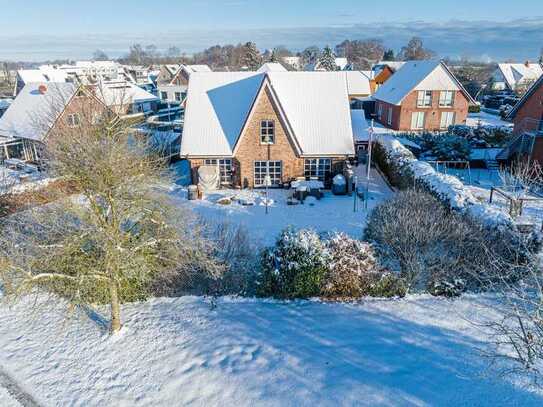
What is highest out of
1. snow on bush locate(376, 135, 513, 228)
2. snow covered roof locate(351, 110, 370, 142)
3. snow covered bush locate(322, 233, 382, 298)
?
snow covered roof locate(351, 110, 370, 142)

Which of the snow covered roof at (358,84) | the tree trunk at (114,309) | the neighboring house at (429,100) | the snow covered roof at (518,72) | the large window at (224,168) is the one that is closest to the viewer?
the tree trunk at (114,309)

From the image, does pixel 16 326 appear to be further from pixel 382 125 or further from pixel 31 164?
pixel 382 125

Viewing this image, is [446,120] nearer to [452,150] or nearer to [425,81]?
[425,81]

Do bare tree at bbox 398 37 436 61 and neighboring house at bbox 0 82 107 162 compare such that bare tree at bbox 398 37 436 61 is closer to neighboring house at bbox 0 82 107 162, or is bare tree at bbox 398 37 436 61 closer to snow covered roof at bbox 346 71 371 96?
snow covered roof at bbox 346 71 371 96

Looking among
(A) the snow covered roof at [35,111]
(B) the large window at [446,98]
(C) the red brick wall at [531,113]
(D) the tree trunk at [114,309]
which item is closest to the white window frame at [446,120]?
(B) the large window at [446,98]

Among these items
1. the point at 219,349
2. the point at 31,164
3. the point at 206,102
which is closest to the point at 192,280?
the point at 219,349

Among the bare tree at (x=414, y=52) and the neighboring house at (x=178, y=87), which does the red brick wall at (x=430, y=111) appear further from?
the bare tree at (x=414, y=52)

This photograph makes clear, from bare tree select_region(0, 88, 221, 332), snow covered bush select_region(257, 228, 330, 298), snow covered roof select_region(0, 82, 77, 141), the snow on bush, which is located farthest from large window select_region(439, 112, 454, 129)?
bare tree select_region(0, 88, 221, 332)
